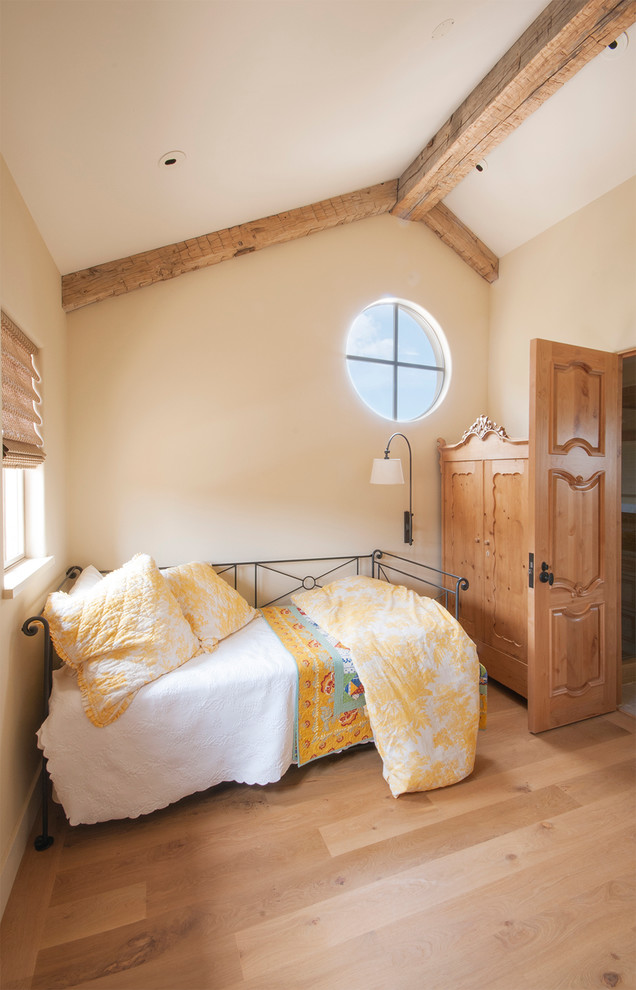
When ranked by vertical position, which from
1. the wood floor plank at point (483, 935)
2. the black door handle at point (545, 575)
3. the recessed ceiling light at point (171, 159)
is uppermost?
the recessed ceiling light at point (171, 159)

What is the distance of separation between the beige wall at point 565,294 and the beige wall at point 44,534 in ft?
9.76

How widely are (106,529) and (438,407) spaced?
250cm

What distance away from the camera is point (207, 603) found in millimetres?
2193

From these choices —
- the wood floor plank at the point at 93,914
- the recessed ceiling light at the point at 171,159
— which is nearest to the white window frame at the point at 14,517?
the wood floor plank at the point at 93,914

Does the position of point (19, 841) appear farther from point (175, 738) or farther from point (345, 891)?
point (345, 891)

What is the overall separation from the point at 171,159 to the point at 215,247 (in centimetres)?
76

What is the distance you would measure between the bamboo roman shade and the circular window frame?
193 cm

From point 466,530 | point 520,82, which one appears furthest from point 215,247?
point 466,530

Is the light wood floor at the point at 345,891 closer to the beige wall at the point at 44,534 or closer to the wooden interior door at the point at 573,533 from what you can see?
the beige wall at the point at 44,534

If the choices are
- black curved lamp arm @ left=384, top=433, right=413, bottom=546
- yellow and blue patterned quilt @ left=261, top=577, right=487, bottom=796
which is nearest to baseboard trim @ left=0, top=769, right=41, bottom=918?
yellow and blue patterned quilt @ left=261, top=577, right=487, bottom=796

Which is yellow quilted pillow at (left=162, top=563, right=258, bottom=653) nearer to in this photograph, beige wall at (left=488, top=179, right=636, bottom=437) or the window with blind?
the window with blind

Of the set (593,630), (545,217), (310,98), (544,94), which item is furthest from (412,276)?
(593,630)

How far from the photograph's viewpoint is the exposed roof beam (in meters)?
1.67

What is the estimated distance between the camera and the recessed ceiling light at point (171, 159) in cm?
177
